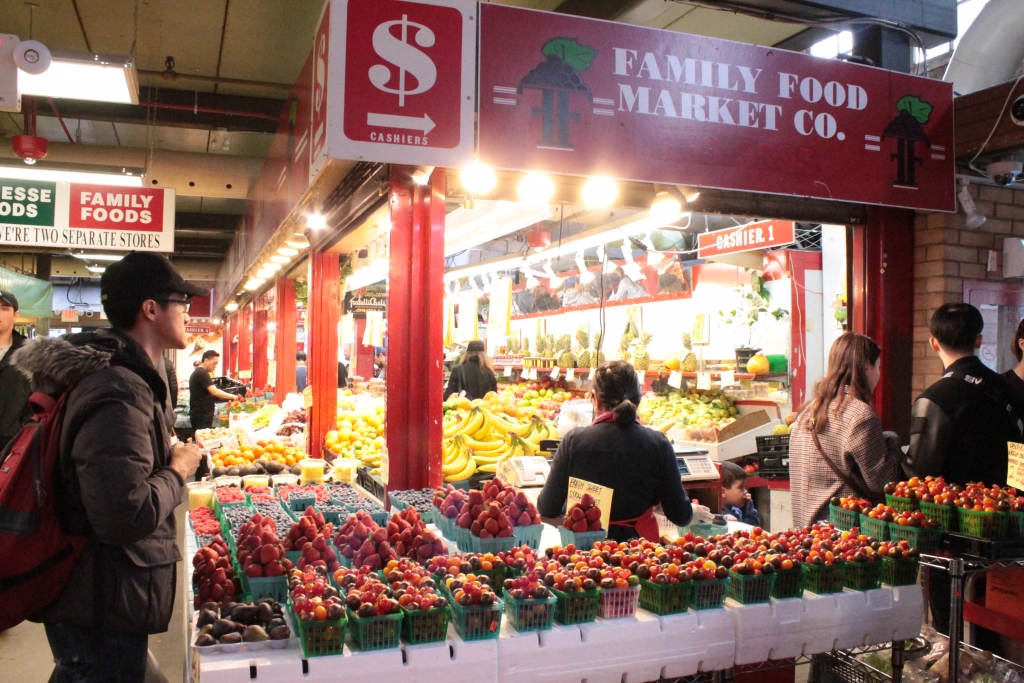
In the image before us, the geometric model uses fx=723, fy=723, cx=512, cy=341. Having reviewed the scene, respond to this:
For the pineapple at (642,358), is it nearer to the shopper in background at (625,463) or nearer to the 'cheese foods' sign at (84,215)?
the shopper in background at (625,463)

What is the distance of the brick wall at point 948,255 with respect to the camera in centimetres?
491

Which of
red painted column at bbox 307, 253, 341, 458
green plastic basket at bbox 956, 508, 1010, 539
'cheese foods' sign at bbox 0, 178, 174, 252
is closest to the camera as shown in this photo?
green plastic basket at bbox 956, 508, 1010, 539

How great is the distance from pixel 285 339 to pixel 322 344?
3.78 m

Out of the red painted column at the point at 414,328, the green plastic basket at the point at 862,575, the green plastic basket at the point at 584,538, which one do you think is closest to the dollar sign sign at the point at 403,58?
the red painted column at the point at 414,328

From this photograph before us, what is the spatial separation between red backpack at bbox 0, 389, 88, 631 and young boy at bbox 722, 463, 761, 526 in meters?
4.42

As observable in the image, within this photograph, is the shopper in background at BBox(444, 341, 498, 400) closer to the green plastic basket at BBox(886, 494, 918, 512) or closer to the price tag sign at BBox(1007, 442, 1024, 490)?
the green plastic basket at BBox(886, 494, 918, 512)

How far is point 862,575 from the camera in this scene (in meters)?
2.76

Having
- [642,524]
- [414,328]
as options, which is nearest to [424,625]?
[642,524]

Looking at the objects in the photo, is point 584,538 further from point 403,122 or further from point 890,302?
point 890,302

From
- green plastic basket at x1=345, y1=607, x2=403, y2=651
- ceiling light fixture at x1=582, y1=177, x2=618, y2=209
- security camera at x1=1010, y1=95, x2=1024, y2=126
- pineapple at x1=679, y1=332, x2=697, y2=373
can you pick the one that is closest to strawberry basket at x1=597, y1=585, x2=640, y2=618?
green plastic basket at x1=345, y1=607, x2=403, y2=651

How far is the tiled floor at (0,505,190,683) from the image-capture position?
464cm

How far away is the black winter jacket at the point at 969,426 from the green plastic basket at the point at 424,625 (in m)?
2.99

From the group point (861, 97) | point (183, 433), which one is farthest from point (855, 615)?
point (183, 433)

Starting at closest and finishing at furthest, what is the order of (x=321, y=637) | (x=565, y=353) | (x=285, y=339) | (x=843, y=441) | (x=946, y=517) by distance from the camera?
(x=321, y=637) → (x=946, y=517) → (x=843, y=441) → (x=565, y=353) → (x=285, y=339)
